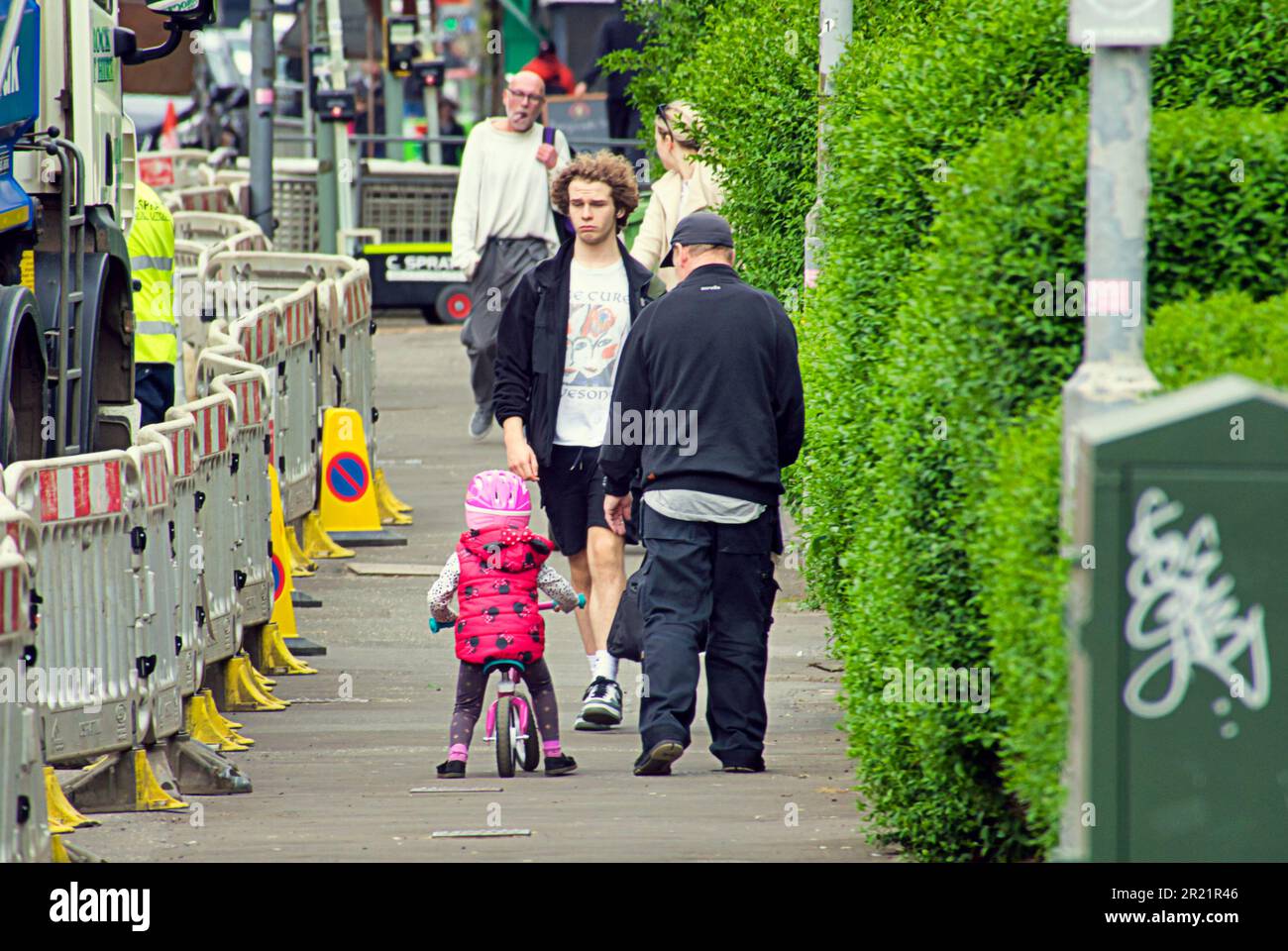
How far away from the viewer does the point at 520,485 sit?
27.2 feet

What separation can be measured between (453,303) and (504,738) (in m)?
17.1

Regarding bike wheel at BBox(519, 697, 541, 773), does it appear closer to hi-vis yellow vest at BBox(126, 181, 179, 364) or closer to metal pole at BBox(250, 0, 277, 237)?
hi-vis yellow vest at BBox(126, 181, 179, 364)

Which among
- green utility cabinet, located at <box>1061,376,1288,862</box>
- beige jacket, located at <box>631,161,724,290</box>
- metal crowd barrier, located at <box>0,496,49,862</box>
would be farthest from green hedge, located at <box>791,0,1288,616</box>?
beige jacket, located at <box>631,161,724,290</box>

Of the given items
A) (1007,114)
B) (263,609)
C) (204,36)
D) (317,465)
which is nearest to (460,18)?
(204,36)

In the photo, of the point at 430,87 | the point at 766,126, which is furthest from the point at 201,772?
the point at 430,87

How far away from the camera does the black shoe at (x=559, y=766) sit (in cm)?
830

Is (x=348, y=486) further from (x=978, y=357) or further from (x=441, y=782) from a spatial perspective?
(x=978, y=357)

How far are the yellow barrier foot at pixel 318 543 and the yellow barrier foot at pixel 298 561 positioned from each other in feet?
0.72

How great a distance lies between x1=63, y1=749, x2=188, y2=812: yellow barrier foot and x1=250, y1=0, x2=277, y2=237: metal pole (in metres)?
14.0

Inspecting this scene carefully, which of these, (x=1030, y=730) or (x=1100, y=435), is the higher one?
(x=1100, y=435)

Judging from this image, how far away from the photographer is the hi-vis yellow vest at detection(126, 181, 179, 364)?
13.3 meters

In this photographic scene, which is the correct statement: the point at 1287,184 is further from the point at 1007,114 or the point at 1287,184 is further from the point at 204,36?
the point at 204,36

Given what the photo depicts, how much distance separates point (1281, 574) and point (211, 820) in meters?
4.07

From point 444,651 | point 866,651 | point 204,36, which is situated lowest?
point 444,651
